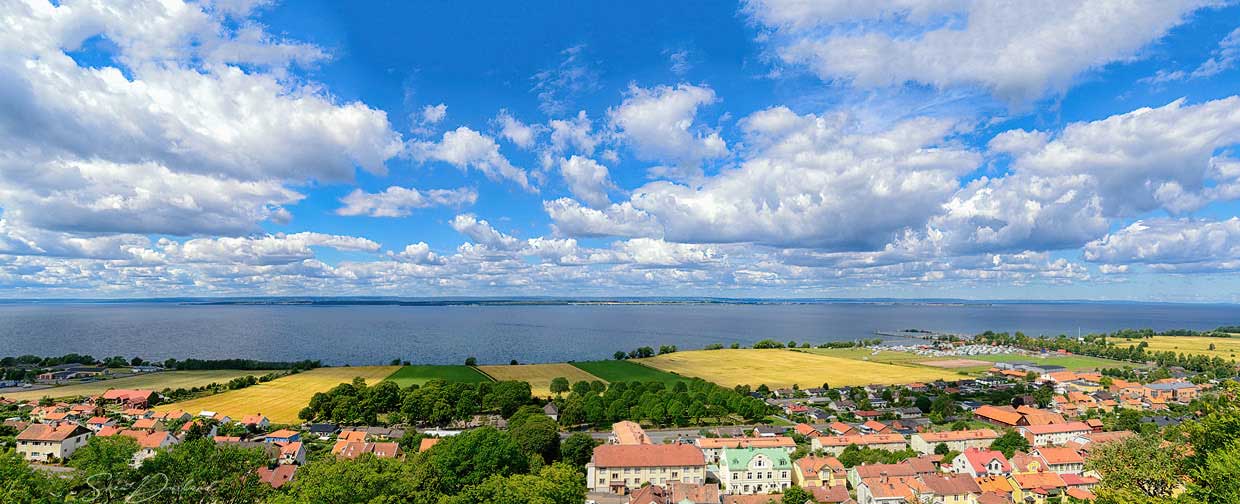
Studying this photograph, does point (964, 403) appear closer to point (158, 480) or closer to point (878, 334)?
point (158, 480)

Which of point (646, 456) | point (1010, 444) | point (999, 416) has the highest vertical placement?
→ point (646, 456)

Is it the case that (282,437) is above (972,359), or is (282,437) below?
above

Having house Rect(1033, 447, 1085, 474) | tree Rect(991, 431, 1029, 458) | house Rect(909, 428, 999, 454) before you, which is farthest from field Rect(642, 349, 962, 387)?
house Rect(1033, 447, 1085, 474)

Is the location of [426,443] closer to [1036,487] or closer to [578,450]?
[578,450]

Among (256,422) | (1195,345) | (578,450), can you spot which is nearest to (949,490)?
(578,450)

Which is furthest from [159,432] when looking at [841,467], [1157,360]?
[1157,360]

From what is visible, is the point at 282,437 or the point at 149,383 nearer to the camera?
the point at 282,437

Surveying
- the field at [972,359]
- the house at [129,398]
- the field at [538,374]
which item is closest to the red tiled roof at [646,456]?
the field at [538,374]
